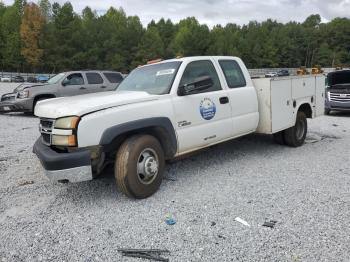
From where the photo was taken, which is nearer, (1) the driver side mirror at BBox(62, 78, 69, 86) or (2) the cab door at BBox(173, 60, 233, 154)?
(2) the cab door at BBox(173, 60, 233, 154)

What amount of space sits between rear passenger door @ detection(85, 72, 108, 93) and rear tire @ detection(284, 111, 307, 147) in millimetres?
7959

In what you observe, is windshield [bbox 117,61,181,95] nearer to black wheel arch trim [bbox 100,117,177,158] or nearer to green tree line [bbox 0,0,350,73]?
black wheel arch trim [bbox 100,117,177,158]

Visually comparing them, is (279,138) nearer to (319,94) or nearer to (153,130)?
(319,94)

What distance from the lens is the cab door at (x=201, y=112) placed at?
15.9 feet

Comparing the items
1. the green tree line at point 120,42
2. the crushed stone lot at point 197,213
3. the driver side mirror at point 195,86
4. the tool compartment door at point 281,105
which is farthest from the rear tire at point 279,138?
the green tree line at point 120,42

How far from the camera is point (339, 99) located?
12.5 m

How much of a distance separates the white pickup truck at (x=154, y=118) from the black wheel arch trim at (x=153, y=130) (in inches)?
0.5

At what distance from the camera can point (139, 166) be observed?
14.4ft

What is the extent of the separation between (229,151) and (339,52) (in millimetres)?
115302

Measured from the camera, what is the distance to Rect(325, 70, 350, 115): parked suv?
12375mm

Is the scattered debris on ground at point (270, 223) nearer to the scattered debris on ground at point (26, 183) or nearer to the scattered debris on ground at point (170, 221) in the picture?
the scattered debris on ground at point (170, 221)

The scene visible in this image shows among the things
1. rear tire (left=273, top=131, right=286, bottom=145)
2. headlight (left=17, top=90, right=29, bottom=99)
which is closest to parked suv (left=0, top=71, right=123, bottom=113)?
headlight (left=17, top=90, right=29, bottom=99)

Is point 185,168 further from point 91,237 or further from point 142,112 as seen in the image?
point 91,237

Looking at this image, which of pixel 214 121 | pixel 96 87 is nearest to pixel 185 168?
pixel 214 121
